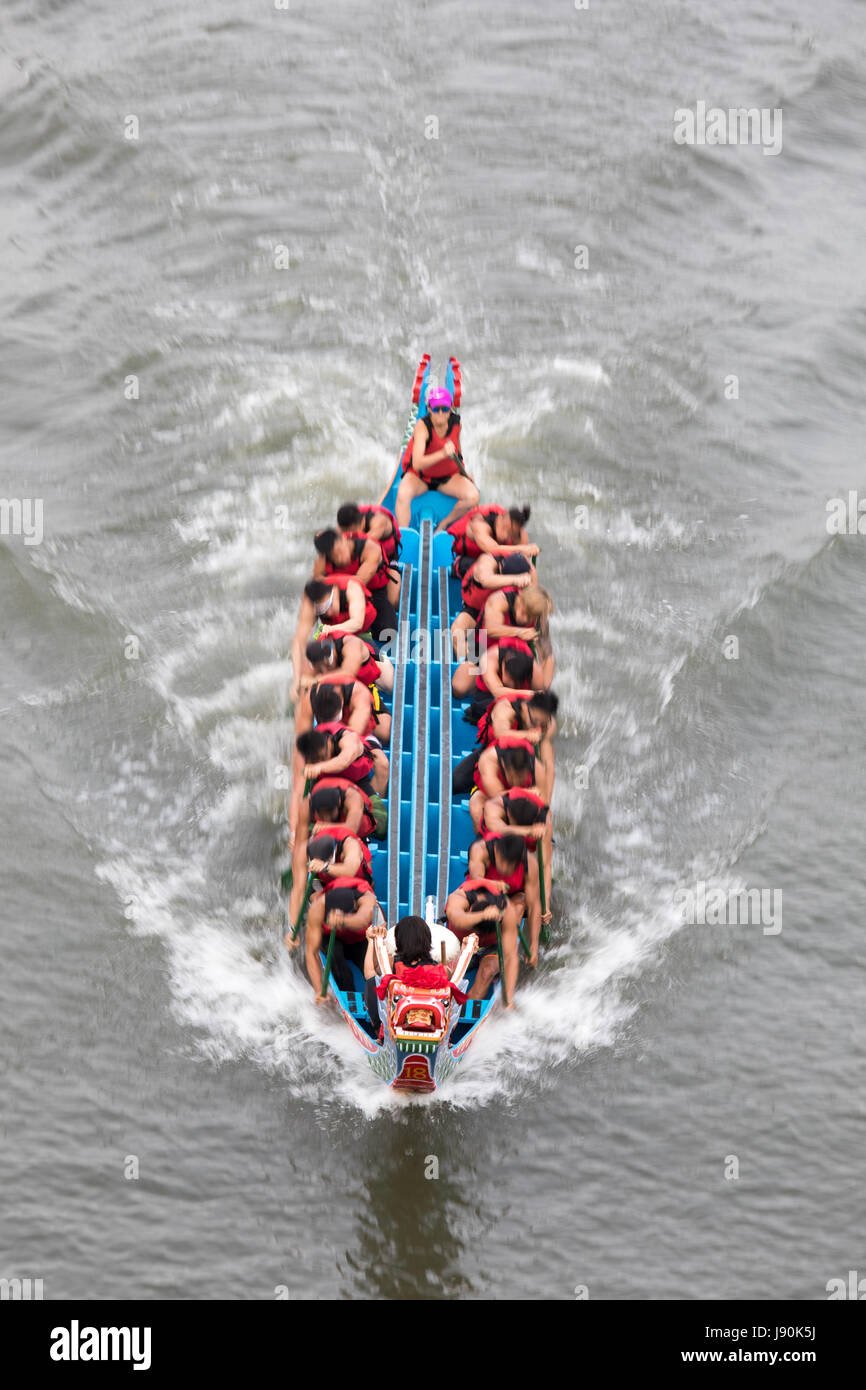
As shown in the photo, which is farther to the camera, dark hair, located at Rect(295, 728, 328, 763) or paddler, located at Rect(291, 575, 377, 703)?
paddler, located at Rect(291, 575, 377, 703)

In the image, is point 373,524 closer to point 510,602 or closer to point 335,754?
point 510,602

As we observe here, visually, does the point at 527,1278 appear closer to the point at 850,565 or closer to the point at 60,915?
the point at 60,915

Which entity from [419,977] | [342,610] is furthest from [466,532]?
[419,977]

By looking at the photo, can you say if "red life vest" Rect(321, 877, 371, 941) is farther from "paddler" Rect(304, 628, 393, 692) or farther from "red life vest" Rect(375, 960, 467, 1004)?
"paddler" Rect(304, 628, 393, 692)

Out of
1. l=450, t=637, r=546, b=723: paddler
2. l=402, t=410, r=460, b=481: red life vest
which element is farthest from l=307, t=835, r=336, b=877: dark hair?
l=402, t=410, r=460, b=481: red life vest

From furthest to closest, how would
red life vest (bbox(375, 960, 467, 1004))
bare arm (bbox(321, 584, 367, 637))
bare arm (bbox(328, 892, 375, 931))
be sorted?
bare arm (bbox(321, 584, 367, 637)) → bare arm (bbox(328, 892, 375, 931)) → red life vest (bbox(375, 960, 467, 1004))

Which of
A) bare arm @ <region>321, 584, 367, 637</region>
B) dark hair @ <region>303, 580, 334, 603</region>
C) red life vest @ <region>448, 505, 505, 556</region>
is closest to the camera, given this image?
bare arm @ <region>321, 584, 367, 637</region>
